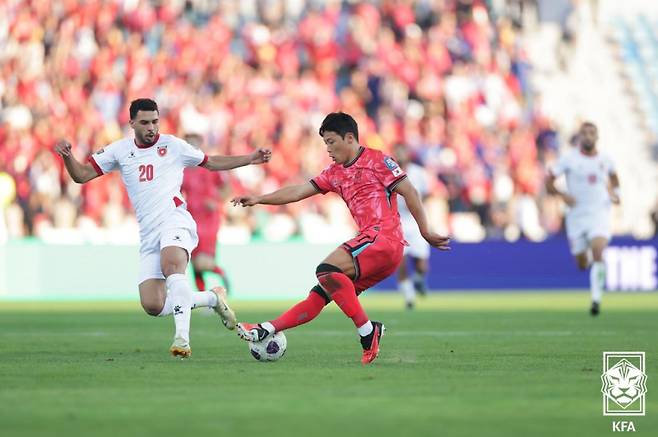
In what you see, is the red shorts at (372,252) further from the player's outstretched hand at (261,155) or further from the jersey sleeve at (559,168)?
the jersey sleeve at (559,168)

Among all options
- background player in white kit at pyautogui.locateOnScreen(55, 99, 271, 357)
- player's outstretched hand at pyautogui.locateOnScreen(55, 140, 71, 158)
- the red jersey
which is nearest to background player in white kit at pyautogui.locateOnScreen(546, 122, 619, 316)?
background player in white kit at pyautogui.locateOnScreen(55, 99, 271, 357)

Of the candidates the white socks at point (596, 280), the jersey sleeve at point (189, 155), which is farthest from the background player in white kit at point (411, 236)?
the jersey sleeve at point (189, 155)

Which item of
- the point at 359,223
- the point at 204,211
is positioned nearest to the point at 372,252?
the point at 359,223

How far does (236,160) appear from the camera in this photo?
38.8 feet

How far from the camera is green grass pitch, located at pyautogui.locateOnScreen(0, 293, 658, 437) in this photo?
272 inches

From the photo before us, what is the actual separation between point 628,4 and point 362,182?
973 inches

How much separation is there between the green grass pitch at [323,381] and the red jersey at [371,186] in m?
1.06

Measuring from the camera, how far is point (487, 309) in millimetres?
20500

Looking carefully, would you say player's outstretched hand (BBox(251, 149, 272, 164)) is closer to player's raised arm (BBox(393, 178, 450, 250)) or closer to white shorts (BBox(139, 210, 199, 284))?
white shorts (BBox(139, 210, 199, 284))

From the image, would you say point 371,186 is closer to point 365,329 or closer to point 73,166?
point 365,329

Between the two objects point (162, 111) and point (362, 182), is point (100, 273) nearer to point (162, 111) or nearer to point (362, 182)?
point (162, 111)

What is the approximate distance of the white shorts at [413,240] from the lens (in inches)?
853

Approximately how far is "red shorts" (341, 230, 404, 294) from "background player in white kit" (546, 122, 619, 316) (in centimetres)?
823

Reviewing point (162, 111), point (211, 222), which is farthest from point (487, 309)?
point (162, 111)
